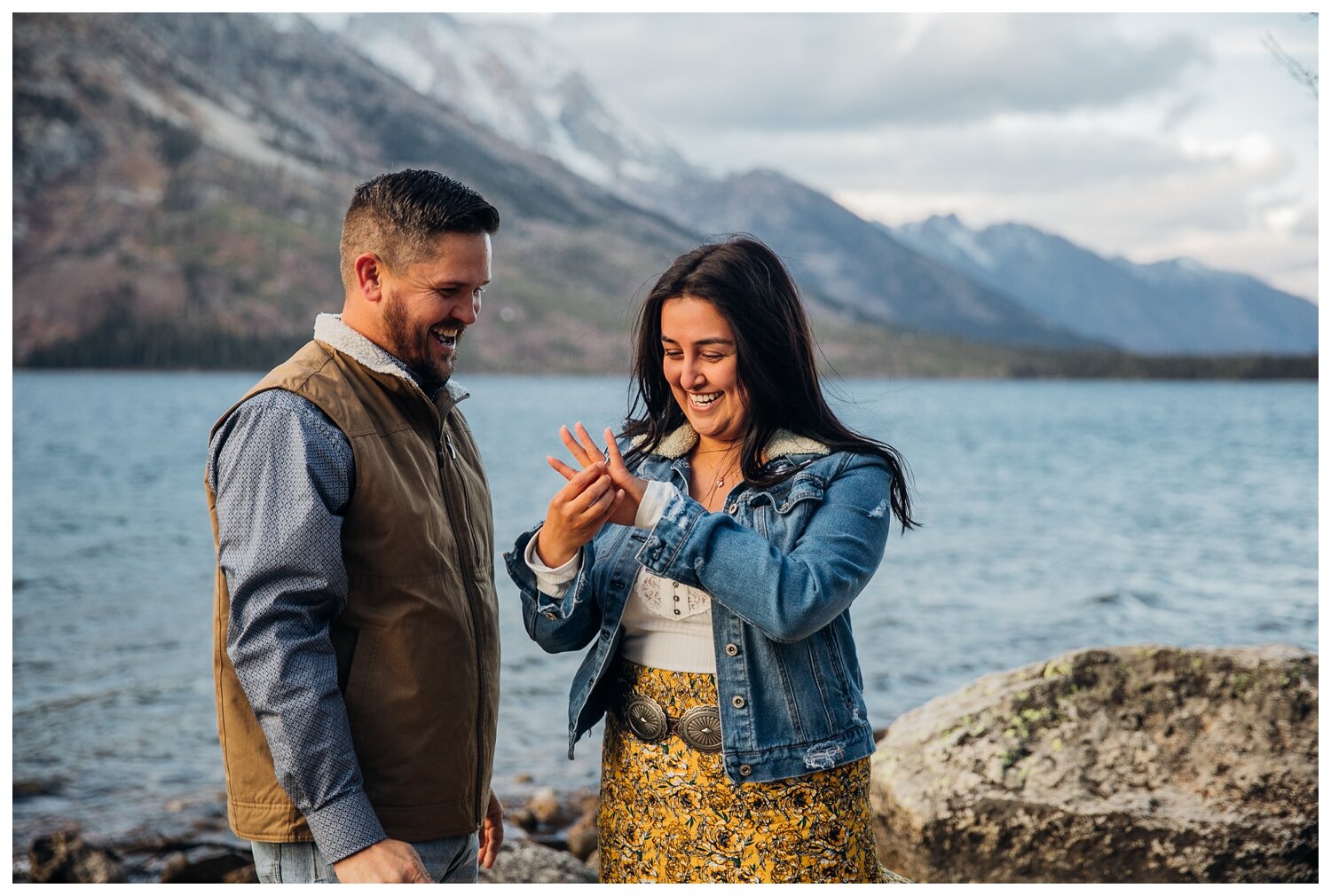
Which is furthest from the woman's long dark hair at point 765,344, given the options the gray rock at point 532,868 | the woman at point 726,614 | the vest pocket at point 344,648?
the gray rock at point 532,868

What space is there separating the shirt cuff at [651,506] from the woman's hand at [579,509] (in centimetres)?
6

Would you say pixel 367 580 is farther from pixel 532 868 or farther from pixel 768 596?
pixel 532 868

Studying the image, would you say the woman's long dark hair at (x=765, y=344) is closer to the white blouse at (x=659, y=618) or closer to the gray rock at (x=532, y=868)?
the white blouse at (x=659, y=618)

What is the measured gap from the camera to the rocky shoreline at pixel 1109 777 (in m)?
5.20

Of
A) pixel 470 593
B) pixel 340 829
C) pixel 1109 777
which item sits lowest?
pixel 1109 777

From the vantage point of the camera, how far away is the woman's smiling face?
3074 mm

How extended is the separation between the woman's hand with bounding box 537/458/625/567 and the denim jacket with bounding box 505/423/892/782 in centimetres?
12

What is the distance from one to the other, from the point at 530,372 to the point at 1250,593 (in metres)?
135

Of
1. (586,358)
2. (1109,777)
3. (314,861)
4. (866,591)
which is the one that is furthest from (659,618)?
(586,358)

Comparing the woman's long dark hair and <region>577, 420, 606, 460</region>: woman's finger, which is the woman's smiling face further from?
<region>577, 420, 606, 460</region>: woman's finger

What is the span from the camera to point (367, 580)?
2.67 meters

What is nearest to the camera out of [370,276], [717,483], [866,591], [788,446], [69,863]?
[370,276]

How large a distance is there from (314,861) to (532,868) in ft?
11.3
